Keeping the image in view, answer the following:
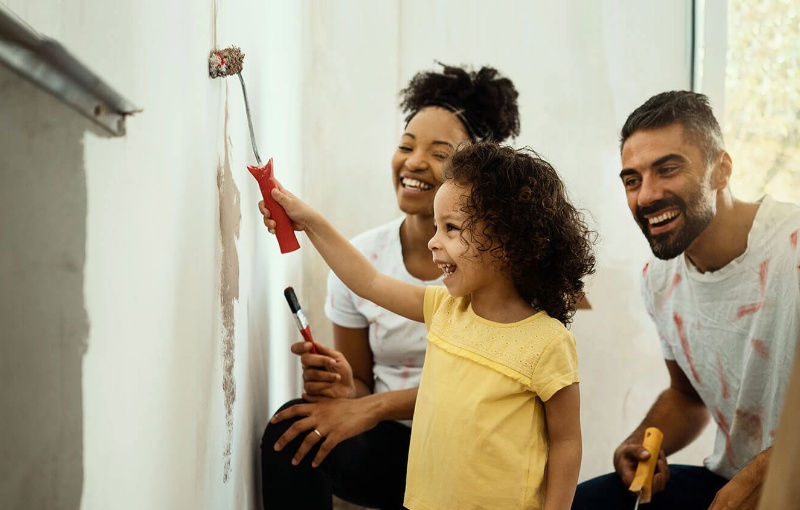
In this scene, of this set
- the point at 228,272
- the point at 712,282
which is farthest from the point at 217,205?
the point at 712,282

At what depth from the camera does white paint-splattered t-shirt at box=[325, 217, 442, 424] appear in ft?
4.73

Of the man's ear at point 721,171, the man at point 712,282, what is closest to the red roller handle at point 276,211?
the man at point 712,282

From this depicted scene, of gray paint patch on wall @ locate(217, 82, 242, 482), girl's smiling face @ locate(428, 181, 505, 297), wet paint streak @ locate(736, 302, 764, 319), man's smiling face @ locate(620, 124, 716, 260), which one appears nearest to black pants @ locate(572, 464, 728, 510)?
wet paint streak @ locate(736, 302, 764, 319)

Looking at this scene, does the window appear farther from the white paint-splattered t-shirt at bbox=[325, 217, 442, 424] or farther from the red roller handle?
the red roller handle

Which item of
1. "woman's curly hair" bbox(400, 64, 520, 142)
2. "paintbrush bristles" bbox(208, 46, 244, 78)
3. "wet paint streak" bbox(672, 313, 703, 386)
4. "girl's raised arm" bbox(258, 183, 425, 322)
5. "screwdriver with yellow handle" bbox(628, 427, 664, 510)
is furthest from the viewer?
"woman's curly hair" bbox(400, 64, 520, 142)

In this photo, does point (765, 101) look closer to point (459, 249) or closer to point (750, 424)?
point (750, 424)

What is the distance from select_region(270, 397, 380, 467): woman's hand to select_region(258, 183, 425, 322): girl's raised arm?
0.21 metres

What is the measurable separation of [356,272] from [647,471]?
1.91ft

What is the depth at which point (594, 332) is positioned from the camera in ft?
6.03

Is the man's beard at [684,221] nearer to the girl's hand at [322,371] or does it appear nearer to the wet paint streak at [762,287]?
the wet paint streak at [762,287]

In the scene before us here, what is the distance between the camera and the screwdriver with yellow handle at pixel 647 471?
126 centimetres

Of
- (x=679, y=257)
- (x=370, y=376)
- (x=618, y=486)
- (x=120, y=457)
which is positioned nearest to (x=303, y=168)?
(x=370, y=376)

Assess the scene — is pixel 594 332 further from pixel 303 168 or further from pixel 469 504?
pixel 469 504

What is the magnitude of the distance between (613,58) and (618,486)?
94 cm
